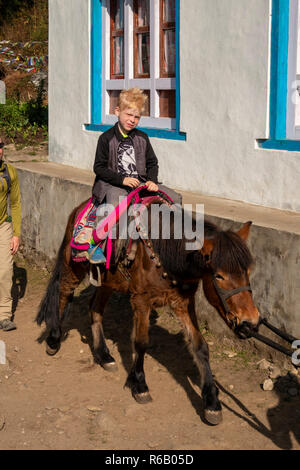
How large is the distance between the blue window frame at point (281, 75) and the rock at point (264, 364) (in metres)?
2.05

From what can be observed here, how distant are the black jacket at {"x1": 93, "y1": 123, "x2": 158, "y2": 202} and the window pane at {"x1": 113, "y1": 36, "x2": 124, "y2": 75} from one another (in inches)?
169

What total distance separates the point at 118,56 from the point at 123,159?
178 inches

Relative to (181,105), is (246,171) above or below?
below

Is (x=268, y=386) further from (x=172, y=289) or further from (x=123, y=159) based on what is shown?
(x=123, y=159)

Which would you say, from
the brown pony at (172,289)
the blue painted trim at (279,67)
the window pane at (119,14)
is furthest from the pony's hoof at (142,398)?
the window pane at (119,14)

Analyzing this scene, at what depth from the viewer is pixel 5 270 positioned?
Result: 7.02 meters

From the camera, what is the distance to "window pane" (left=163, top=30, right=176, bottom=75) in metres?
8.23

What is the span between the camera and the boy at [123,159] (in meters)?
5.14

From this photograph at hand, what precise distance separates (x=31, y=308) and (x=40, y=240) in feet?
6.65

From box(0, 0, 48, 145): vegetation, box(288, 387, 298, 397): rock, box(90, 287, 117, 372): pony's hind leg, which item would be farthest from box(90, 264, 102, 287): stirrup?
box(0, 0, 48, 145): vegetation

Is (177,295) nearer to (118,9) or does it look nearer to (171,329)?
(171,329)

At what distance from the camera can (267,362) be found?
558 cm

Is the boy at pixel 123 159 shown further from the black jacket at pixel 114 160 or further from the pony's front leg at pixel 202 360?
the pony's front leg at pixel 202 360
